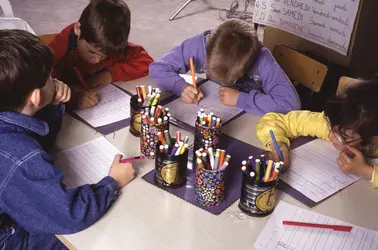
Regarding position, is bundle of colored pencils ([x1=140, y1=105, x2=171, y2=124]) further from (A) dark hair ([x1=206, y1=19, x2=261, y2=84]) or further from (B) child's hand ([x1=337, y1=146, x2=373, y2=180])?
(B) child's hand ([x1=337, y1=146, x2=373, y2=180])

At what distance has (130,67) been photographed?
174 centimetres

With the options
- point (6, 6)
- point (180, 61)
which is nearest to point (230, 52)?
point (180, 61)

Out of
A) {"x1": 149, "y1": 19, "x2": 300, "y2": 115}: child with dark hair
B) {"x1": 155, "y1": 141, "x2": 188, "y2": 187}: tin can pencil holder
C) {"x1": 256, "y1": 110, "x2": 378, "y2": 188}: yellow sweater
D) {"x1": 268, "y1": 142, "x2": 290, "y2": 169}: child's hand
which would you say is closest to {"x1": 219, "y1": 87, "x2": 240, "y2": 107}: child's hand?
{"x1": 149, "y1": 19, "x2": 300, "y2": 115}: child with dark hair

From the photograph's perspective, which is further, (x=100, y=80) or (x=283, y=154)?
(x=100, y=80)

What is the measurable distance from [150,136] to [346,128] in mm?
557

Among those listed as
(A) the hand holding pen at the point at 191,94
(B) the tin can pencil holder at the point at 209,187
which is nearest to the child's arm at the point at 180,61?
(A) the hand holding pen at the point at 191,94

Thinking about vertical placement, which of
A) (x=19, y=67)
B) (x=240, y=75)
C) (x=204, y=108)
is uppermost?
(x=19, y=67)

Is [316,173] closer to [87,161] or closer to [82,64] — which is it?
[87,161]

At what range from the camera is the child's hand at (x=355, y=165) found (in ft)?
3.84

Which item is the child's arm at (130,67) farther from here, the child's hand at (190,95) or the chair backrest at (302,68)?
the chair backrest at (302,68)

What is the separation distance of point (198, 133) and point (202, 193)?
230 millimetres

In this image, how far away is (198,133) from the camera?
1.22 meters

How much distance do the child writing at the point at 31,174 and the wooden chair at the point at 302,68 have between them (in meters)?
0.95

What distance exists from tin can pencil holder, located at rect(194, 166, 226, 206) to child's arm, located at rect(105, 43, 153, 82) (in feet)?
2.62
